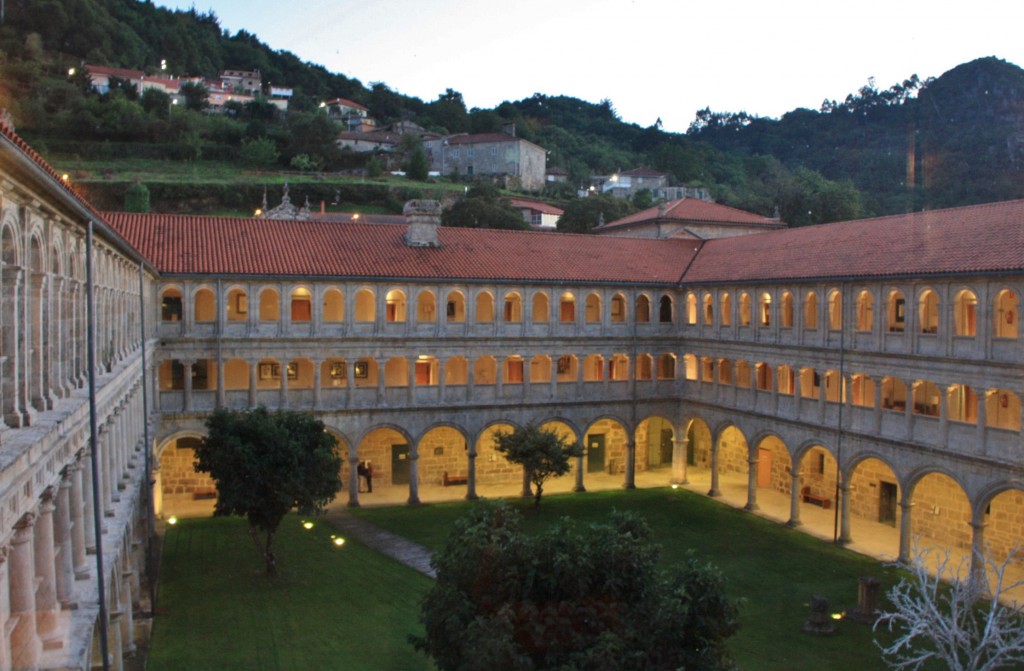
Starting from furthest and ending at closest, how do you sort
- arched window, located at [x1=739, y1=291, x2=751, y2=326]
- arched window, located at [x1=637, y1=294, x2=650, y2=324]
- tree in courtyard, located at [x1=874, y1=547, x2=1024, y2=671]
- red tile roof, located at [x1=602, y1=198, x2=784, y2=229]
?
red tile roof, located at [x1=602, y1=198, x2=784, y2=229] < arched window, located at [x1=637, y1=294, x2=650, y2=324] < arched window, located at [x1=739, y1=291, x2=751, y2=326] < tree in courtyard, located at [x1=874, y1=547, x2=1024, y2=671]

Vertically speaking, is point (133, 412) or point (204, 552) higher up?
point (133, 412)

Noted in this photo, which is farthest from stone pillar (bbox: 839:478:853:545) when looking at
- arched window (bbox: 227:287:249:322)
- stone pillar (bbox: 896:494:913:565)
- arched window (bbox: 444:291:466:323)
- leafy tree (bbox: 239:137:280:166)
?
leafy tree (bbox: 239:137:280:166)

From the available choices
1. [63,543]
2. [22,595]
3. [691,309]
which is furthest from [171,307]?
[22,595]

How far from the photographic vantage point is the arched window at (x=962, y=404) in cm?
2953

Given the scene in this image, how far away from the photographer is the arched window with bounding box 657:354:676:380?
143 ft

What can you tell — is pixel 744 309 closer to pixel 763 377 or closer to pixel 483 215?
pixel 763 377

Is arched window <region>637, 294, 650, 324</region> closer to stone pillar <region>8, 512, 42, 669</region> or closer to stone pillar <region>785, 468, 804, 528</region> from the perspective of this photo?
stone pillar <region>785, 468, 804, 528</region>

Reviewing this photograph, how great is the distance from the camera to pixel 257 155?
94875 mm

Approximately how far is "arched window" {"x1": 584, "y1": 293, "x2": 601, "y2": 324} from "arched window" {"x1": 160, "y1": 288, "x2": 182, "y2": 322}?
17802 mm

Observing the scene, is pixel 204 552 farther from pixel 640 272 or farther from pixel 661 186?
pixel 661 186

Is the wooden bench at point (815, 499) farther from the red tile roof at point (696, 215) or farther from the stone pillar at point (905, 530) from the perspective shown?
the red tile roof at point (696, 215)

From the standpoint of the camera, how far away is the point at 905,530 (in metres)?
29.8

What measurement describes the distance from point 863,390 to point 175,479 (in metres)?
28.2

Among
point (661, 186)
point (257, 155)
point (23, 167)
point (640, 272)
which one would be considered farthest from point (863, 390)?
point (661, 186)
